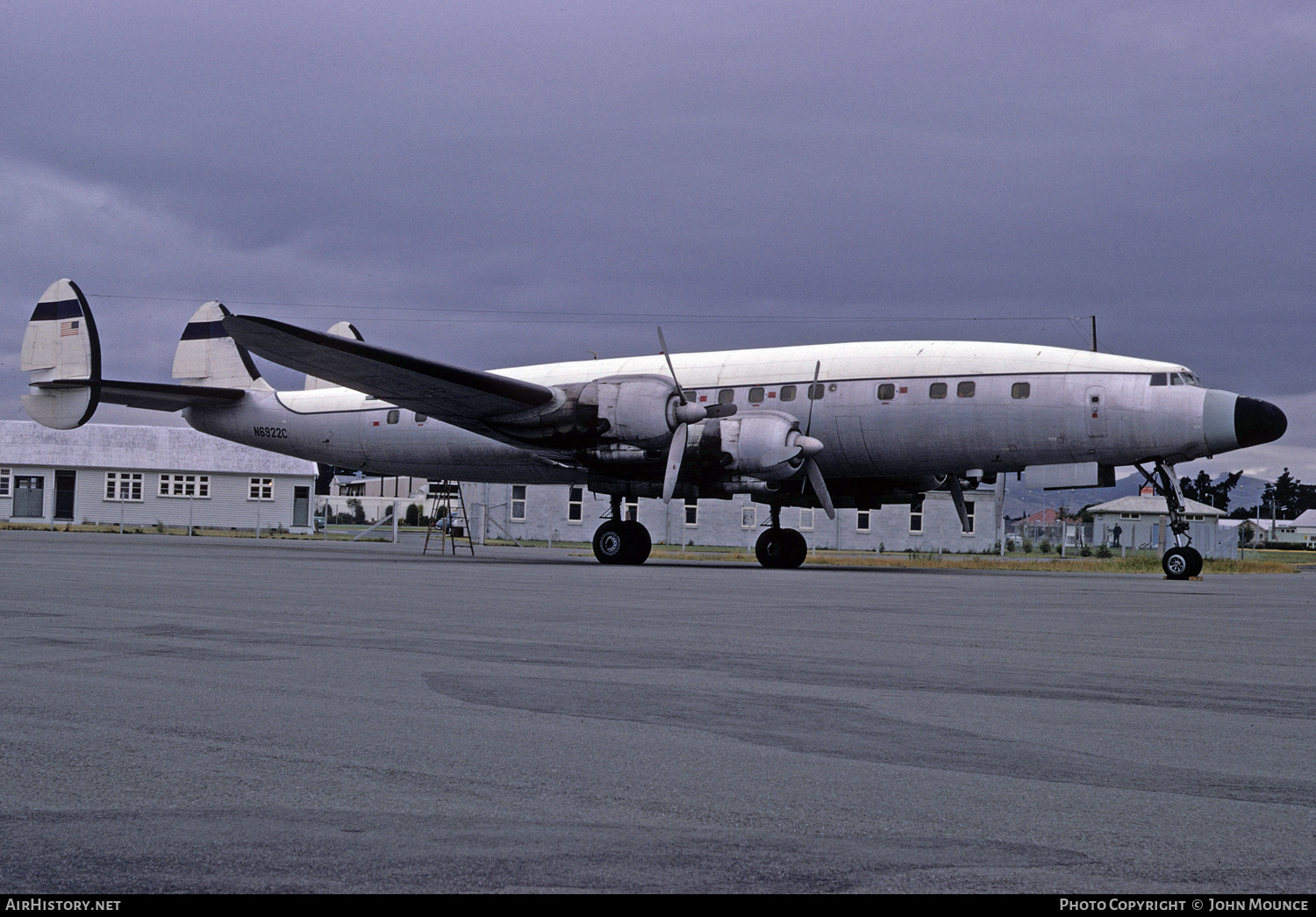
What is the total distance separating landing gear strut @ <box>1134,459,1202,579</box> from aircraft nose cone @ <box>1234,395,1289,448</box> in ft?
4.56

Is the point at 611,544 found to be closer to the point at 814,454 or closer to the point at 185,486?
the point at 814,454

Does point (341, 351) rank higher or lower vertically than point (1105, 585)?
higher

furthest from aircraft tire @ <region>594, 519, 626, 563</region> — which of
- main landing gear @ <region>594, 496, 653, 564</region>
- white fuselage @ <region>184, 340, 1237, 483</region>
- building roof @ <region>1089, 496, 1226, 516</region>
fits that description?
building roof @ <region>1089, 496, 1226, 516</region>

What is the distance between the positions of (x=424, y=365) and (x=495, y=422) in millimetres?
2815

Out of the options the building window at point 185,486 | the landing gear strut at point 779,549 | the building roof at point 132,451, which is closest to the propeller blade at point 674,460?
the landing gear strut at point 779,549

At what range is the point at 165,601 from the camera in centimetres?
1165

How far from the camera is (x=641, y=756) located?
4.88 m

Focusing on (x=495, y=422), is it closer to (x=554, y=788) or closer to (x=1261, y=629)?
(x=1261, y=629)

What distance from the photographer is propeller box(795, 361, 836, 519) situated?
23.5 metres

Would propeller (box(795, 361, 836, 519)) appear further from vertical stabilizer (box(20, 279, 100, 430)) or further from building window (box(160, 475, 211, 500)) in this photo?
building window (box(160, 475, 211, 500))

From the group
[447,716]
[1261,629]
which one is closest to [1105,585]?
[1261,629]

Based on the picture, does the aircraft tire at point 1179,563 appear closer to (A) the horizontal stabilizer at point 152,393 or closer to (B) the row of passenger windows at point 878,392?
(B) the row of passenger windows at point 878,392

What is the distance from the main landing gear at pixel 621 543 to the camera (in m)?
25.7

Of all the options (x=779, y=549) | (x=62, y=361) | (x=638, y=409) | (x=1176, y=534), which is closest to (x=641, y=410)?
(x=638, y=409)
